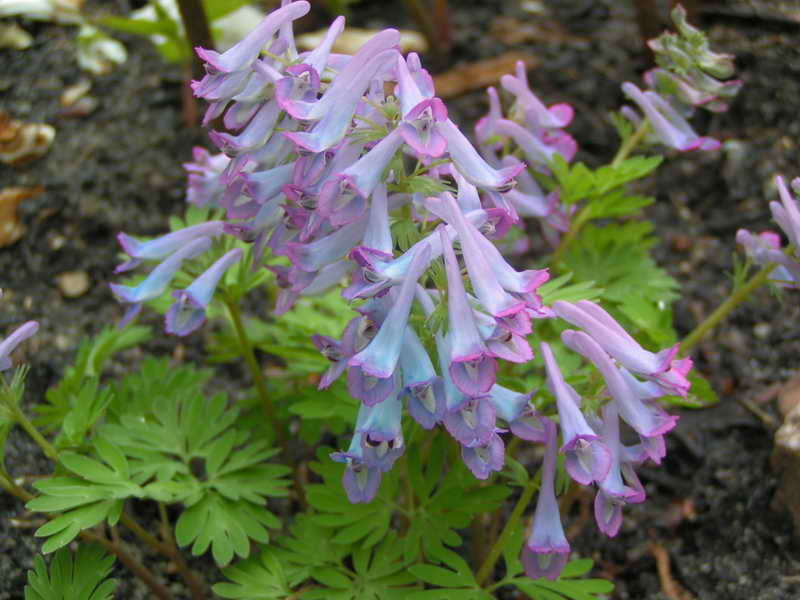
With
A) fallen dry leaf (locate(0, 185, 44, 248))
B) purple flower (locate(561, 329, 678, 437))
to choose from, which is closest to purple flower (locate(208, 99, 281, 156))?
purple flower (locate(561, 329, 678, 437))

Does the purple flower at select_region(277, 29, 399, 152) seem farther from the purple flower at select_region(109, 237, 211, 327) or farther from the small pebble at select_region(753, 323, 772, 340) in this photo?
the small pebble at select_region(753, 323, 772, 340)

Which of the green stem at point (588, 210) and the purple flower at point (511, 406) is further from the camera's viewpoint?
the green stem at point (588, 210)

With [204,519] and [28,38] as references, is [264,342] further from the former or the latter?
[28,38]

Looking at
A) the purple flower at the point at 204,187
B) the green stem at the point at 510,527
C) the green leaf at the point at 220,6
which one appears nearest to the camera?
the green stem at the point at 510,527

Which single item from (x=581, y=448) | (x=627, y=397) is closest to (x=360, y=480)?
(x=581, y=448)

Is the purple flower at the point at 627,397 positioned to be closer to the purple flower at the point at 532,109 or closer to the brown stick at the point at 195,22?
the purple flower at the point at 532,109

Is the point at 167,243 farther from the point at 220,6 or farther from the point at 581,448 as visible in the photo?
the point at 220,6

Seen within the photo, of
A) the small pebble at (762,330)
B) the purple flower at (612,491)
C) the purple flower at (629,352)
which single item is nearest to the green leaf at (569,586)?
the purple flower at (612,491)
